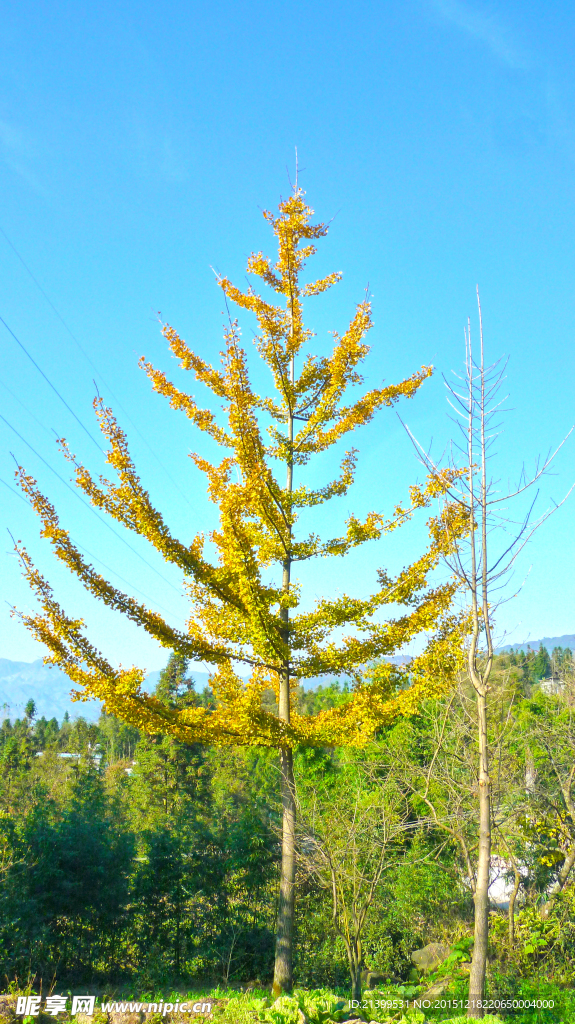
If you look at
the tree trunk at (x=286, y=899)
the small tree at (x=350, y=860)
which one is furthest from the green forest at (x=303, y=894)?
the tree trunk at (x=286, y=899)

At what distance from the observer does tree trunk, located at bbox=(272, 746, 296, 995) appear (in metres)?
6.54

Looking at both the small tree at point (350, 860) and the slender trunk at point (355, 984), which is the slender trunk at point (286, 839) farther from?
the slender trunk at point (355, 984)

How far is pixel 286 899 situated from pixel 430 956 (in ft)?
23.4

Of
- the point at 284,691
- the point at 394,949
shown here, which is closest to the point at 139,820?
the point at 394,949

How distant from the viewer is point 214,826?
412 inches

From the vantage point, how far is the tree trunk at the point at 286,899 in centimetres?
654

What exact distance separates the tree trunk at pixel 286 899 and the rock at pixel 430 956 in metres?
6.05

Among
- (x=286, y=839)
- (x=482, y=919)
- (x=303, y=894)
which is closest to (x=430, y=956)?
(x=303, y=894)

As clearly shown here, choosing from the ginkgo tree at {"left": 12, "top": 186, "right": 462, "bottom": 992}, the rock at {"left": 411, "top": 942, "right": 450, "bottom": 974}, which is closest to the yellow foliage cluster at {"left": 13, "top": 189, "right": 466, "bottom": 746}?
the ginkgo tree at {"left": 12, "top": 186, "right": 462, "bottom": 992}

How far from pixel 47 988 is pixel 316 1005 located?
513 cm

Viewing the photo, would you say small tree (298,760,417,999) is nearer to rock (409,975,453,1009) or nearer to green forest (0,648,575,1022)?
green forest (0,648,575,1022)

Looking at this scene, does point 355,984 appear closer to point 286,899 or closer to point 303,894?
point 286,899

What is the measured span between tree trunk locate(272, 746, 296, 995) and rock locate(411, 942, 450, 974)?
6.05 m

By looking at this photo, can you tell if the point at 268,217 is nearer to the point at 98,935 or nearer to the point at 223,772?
the point at 98,935
